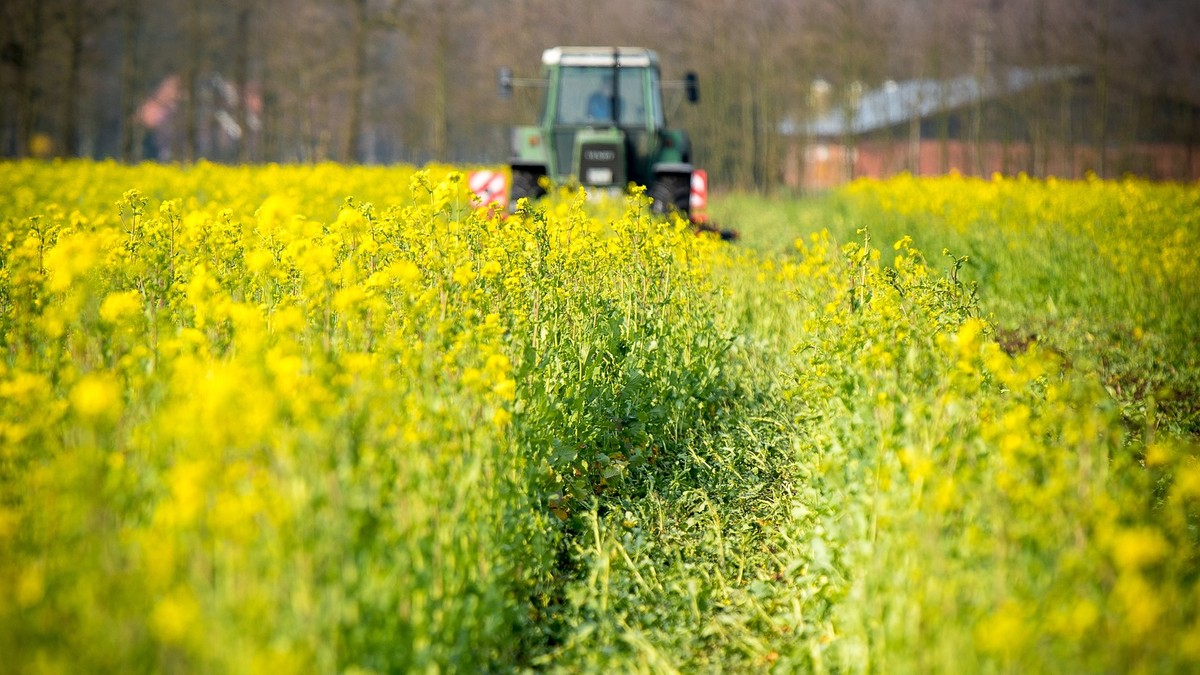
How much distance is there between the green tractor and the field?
720 centimetres

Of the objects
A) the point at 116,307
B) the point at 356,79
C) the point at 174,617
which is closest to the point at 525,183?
the point at 116,307

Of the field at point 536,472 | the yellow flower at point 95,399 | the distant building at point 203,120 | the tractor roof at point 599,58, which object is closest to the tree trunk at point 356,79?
the distant building at point 203,120

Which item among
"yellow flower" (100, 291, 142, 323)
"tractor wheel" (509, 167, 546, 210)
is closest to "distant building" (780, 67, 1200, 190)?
"tractor wheel" (509, 167, 546, 210)

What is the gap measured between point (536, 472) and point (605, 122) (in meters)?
10.6

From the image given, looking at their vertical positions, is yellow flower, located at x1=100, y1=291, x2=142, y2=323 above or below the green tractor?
below

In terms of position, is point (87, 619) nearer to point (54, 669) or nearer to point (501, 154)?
point (54, 669)

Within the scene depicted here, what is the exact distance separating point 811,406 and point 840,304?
47 centimetres

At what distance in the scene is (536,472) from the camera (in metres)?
4.01

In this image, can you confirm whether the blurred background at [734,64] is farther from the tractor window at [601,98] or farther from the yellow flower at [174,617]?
the yellow flower at [174,617]

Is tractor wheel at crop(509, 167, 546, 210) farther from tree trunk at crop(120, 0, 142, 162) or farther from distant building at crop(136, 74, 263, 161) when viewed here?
distant building at crop(136, 74, 263, 161)

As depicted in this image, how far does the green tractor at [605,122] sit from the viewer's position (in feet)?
45.2

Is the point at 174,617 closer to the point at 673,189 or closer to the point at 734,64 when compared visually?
the point at 673,189

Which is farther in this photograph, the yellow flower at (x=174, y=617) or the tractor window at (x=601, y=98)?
the tractor window at (x=601, y=98)

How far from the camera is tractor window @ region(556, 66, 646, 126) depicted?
46.2 feet
